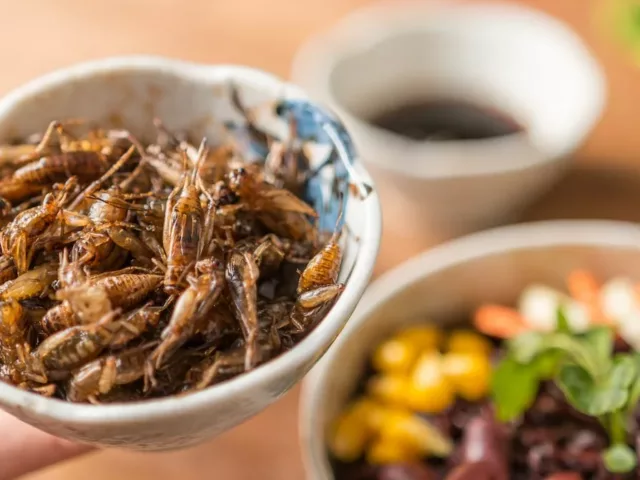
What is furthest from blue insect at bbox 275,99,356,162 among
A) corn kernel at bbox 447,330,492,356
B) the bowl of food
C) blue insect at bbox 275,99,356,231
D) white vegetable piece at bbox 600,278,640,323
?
white vegetable piece at bbox 600,278,640,323

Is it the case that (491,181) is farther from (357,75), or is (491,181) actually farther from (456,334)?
(357,75)

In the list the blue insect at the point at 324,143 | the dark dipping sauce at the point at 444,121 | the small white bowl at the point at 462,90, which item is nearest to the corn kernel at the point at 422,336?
the small white bowl at the point at 462,90

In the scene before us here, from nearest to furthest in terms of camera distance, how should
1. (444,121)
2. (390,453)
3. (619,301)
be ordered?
(390,453), (619,301), (444,121)

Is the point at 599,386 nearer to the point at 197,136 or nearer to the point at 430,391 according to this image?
the point at 430,391

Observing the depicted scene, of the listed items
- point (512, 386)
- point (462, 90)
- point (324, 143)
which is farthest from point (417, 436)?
point (462, 90)

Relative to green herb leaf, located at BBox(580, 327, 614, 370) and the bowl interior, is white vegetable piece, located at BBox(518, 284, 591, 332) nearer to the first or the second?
green herb leaf, located at BBox(580, 327, 614, 370)

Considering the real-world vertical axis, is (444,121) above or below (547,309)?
above

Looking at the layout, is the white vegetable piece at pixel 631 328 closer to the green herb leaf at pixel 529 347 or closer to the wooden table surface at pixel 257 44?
the green herb leaf at pixel 529 347
